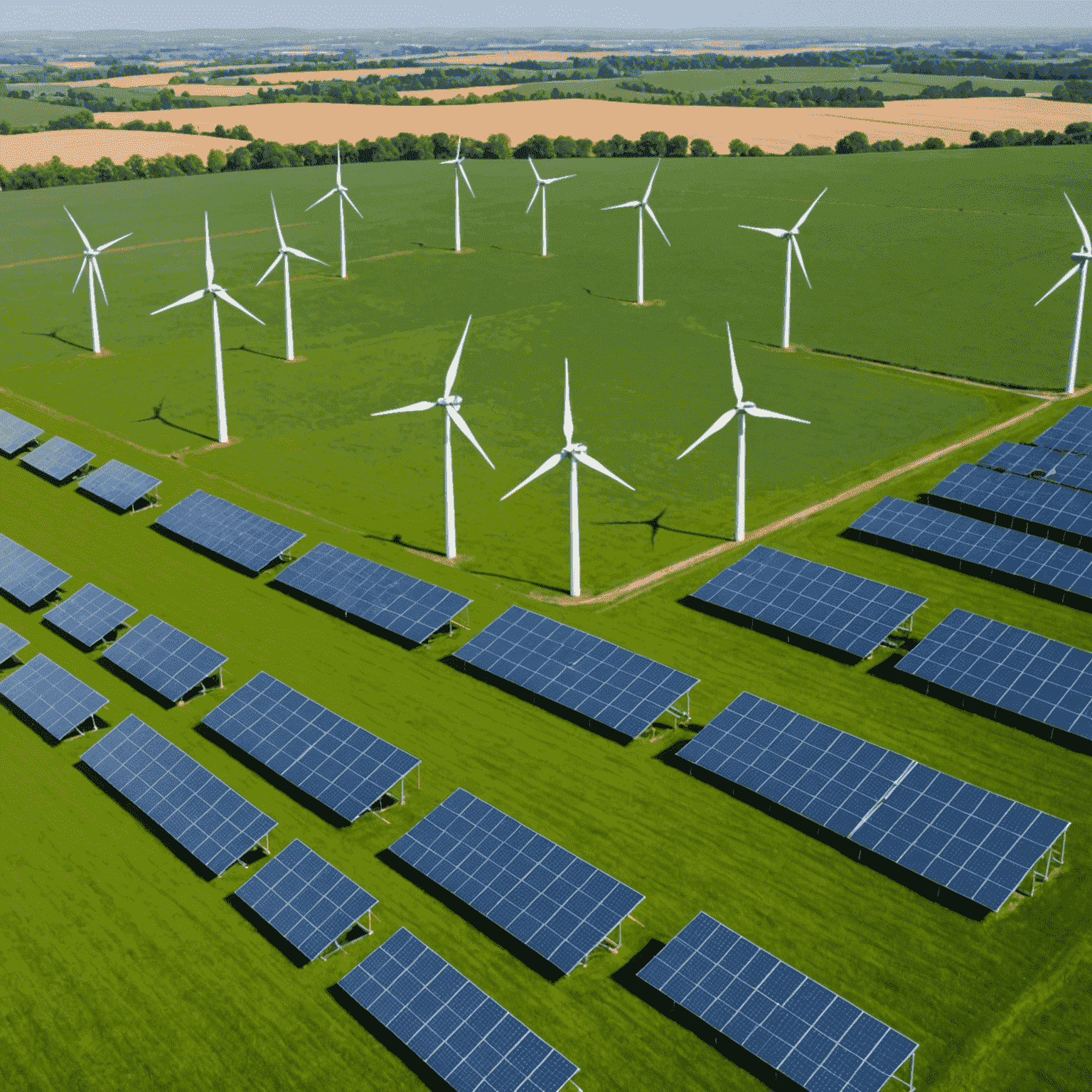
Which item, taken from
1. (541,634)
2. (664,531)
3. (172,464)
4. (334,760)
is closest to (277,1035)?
(334,760)

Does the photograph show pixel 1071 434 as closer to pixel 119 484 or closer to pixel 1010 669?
pixel 1010 669

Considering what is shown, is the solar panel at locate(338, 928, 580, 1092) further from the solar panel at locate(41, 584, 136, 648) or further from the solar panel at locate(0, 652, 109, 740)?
the solar panel at locate(41, 584, 136, 648)

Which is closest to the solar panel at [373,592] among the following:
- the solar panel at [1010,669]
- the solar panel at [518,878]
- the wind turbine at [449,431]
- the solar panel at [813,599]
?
the wind turbine at [449,431]

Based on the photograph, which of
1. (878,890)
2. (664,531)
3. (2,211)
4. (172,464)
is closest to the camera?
(878,890)

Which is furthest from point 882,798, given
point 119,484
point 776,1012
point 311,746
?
point 119,484

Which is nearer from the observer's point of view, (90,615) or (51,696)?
(51,696)

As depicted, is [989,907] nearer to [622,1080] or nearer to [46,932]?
[622,1080]
